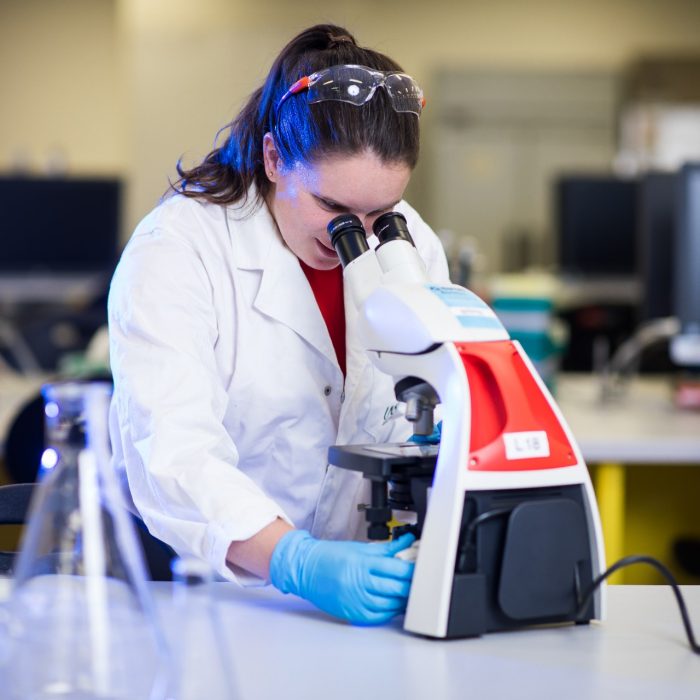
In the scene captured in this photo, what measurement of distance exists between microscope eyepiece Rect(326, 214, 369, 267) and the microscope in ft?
0.31

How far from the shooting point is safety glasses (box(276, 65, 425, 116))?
1324 mm

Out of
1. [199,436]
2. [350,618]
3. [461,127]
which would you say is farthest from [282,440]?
[461,127]

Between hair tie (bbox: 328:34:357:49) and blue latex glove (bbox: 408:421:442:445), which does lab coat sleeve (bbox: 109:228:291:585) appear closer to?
blue latex glove (bbox: 408:421:442:445)

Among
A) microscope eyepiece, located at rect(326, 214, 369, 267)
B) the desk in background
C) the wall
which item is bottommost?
the desk in background

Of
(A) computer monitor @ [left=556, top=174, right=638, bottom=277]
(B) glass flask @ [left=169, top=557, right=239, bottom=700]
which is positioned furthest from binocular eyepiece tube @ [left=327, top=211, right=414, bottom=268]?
(A) computer monitor @ [left=556, top=174, right=638, bottom=277]

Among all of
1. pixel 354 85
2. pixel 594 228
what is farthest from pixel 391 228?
pixel 594 228

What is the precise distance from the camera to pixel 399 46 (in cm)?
736

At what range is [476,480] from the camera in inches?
40.2

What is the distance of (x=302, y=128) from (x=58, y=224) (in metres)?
5.31

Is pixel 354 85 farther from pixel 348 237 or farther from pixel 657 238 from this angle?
pixel 657 238

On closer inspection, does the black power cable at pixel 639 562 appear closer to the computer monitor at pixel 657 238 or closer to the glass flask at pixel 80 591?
the glass flask at pixel 80 591

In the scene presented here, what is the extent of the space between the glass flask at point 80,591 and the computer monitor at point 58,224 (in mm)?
5812

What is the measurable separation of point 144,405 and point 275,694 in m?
0.45

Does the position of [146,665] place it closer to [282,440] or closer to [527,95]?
[282,440]
